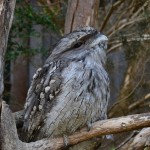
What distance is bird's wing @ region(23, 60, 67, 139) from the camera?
87.8 inches

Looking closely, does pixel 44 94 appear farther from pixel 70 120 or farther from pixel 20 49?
pixel 20 49

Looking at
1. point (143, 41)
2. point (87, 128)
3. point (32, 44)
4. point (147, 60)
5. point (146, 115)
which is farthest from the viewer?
point (32, 44)

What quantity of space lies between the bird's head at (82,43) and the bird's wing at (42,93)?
8cm

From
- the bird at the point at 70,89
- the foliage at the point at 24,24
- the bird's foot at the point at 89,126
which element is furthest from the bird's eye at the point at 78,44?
the foliage at the point at 24,24

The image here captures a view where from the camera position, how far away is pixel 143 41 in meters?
4.55

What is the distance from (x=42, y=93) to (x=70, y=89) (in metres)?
0.16

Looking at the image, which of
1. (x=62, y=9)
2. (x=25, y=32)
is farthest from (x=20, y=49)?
(x=62, y=9)

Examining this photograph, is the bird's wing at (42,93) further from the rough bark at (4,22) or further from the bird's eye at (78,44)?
the rough bark at (4,22)

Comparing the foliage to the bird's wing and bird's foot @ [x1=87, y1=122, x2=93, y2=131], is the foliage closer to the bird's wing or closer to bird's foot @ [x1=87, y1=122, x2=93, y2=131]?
the bird's wing

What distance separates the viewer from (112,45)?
199 inches

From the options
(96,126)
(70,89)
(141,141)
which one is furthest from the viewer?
(141,141)

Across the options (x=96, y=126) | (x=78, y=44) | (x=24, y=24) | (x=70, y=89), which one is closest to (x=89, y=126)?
(x=96, y=126)

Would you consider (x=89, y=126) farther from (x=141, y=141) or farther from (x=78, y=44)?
(x=141, y=141)

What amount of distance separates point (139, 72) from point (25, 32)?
1.53 meters
